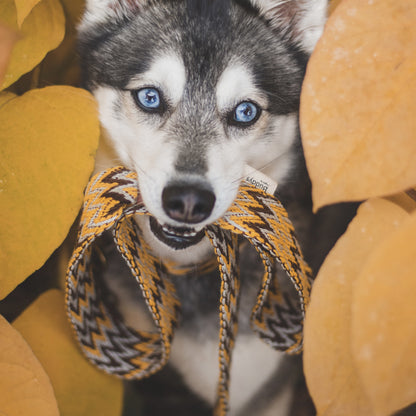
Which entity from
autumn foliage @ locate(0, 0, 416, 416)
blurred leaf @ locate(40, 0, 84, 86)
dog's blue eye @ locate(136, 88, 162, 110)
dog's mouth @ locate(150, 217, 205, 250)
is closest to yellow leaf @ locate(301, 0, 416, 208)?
autumn foliage @ locate(0, 0, 416, 416)

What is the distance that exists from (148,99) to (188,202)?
24 cm

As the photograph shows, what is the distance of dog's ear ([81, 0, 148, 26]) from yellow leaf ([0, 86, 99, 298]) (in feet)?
1.07

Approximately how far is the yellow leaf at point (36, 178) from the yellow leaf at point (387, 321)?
0.31m

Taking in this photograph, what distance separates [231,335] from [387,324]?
0.36 meters

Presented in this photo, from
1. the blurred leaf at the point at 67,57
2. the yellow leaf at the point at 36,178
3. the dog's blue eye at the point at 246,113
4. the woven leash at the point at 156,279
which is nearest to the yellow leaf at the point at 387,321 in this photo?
the woven leash at the point at 156,279

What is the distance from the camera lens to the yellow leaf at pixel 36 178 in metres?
0.47

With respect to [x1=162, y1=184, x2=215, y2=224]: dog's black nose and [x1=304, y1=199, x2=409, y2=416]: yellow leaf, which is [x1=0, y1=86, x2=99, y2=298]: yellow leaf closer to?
[x1=162, y1=184, x2=215, y2=224]: dog's black nose

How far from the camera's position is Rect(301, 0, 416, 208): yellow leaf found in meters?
0.34

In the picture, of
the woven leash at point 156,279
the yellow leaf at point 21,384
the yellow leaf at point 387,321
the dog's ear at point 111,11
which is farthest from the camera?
the dog's ear at point 111,11

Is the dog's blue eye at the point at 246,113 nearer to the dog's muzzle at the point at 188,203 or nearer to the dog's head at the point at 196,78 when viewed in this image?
the dog's head at the point at 196,78

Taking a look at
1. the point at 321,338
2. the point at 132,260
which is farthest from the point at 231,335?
the point at 321,338

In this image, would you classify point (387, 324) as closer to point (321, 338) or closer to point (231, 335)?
point (321, 338)

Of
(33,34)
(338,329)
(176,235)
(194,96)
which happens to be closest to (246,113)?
(194,96)

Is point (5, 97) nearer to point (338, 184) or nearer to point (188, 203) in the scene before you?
point (188, 203)
